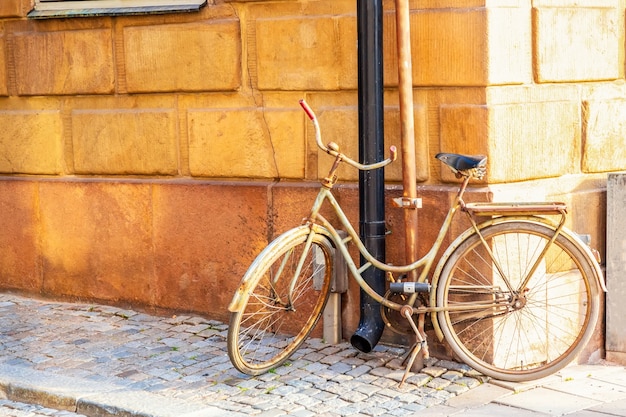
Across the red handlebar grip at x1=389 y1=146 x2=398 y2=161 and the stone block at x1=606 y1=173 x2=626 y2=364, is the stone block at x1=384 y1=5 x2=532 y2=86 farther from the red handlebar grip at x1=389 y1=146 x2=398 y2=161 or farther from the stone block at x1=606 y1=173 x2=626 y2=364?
the stone block at x1=606 y1=173 x2=626 y2=364

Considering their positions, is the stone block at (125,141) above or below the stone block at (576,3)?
below

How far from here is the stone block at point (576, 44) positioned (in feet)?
20.6

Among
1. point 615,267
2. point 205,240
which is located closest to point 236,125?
point 205,240

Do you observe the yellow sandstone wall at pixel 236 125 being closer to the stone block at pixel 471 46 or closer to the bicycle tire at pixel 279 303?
the stone block at pixel 471 46

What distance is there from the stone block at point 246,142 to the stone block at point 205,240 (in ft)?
0.38

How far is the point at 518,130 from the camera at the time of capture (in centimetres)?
620

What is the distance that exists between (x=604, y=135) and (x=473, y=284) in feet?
4.24

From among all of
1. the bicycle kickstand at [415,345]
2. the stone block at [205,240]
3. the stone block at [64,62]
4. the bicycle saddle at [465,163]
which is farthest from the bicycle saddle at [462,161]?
the stone block at [64,62]

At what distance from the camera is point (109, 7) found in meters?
7.61

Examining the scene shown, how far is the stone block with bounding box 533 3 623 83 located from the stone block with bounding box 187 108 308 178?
56.1 inches

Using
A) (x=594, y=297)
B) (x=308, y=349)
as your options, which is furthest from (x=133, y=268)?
(x=594, y=297)

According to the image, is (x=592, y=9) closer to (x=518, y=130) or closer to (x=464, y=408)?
(x=518, y=130)

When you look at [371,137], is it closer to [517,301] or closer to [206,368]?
[517,301]

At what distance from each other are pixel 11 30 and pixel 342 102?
2.83 metres
